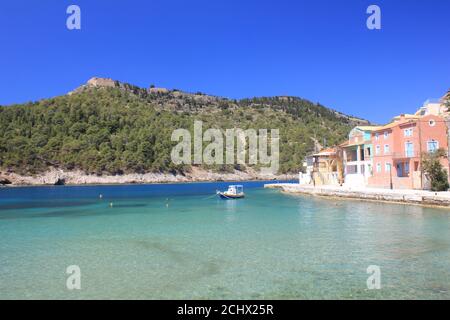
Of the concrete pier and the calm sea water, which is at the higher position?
the concrete pier

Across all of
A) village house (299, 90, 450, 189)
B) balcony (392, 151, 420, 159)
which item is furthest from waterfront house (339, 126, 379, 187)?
balcony (392, 151, 420, 159)

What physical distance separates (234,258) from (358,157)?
4235 centimetres

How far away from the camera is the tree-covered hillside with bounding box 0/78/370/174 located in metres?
122

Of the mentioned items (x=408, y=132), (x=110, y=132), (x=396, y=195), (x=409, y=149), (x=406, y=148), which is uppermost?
(x=110, y=132)

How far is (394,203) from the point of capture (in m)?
36.6

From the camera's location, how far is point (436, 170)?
37094 millimetres

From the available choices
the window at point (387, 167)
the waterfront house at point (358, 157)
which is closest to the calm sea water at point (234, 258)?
the window at point (387, 167)

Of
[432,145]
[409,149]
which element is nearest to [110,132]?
[409,149]

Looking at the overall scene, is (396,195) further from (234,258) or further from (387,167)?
(234,258)

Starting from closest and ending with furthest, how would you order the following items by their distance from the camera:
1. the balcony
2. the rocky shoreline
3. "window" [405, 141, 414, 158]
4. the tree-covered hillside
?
Result: 1. the balcony
2. "window" [405, 141, 414, 158]
3. the rocky shoreline
4. the tree-covered hillside

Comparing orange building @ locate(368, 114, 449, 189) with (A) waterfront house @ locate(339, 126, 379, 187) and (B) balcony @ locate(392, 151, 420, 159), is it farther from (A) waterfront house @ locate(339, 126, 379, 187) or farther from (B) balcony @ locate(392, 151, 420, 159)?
(A) waterfront house @ locate(339, 126, 379, 187)

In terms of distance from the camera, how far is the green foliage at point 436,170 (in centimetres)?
3719

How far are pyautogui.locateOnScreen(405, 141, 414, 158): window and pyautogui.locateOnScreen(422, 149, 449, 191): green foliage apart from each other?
376 centimetres
